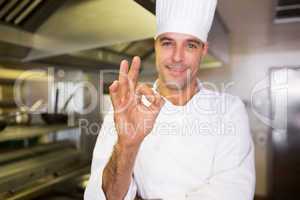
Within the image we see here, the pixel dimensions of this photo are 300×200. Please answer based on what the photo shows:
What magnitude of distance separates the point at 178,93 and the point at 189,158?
14 cm

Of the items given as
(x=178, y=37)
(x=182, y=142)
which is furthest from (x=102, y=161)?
(x=178, y=37)

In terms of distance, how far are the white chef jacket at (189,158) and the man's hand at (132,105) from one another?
11 centimetres

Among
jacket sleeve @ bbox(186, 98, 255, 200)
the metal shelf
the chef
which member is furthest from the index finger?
the metal shelf

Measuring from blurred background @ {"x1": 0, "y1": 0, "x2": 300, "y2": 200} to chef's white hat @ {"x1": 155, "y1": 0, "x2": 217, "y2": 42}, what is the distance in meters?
Answer: 0.03

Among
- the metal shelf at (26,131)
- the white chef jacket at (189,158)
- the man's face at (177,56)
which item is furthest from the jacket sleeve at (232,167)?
the metal shelf at (26,131)

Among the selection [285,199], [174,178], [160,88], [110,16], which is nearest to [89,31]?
[110,16]

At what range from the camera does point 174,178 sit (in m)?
0.53

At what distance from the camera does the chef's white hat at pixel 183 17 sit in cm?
51

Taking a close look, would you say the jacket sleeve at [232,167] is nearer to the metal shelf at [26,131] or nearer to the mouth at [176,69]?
the mouth at [176,69]

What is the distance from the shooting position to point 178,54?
0.49 metres

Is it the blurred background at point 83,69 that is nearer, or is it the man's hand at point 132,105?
the man's hand at point 132,105

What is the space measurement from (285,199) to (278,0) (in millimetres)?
800

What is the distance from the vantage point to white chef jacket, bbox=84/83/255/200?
508mm

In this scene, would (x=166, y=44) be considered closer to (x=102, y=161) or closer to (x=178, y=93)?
(x=178, y=93)
